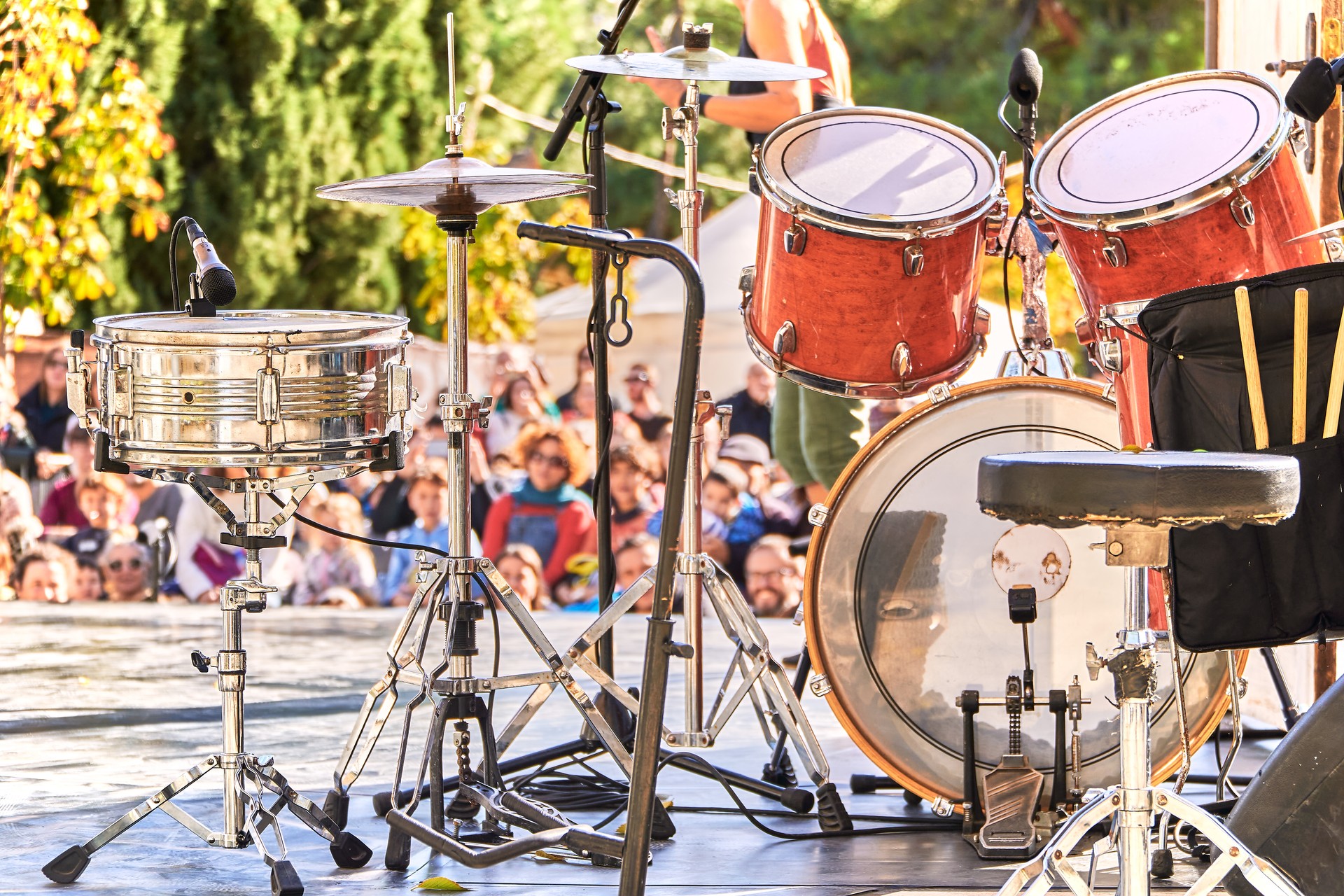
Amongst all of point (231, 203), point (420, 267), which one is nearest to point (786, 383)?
point (231, 203)

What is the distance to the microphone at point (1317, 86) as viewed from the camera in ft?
9.72

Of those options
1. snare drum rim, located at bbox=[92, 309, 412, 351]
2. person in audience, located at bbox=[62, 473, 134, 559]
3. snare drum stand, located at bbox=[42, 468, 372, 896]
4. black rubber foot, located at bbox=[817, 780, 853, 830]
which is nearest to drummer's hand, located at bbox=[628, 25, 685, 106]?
snare drum rim, located at bbox=[92, 309, 412, 351]

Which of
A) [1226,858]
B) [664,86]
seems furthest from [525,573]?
[1226,858]

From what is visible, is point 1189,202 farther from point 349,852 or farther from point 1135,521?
point 349,852

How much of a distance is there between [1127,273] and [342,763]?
1926 millimetres

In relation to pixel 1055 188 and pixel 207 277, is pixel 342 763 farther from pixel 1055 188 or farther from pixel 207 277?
pixel 1055 188

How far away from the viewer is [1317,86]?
2961mm

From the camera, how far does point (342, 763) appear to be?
3.48 metres

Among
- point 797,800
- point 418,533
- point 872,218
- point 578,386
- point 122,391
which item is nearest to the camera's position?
point 122,391

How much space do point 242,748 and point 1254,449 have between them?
201 cm

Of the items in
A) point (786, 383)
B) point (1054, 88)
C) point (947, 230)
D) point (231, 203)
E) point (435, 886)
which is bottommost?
point (435, 886)

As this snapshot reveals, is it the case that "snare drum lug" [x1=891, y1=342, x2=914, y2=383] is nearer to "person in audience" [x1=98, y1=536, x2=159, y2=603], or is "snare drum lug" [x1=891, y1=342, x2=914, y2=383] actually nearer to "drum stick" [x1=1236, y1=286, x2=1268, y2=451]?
"drum stick" [x1=1236, y1=286, x2=1268, y2=451]

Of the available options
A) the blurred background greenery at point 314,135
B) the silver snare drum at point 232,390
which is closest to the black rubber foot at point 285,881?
the silver snare drum at point 232,390

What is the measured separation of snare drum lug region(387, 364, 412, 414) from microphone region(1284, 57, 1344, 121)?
5.89ft
